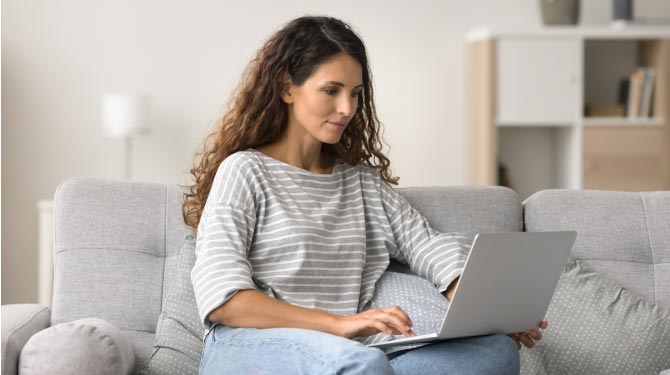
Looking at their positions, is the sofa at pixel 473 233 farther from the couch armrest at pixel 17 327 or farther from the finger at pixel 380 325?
the finger at pixel 380 325

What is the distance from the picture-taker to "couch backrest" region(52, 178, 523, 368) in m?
2.22

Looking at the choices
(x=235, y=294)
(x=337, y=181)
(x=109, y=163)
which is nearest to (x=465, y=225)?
(x=337, y=181)

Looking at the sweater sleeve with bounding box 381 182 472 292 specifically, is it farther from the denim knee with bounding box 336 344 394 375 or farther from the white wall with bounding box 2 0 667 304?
the white wall with bounding box 2 0 667 304

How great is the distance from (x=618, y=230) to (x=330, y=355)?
116 centimetres

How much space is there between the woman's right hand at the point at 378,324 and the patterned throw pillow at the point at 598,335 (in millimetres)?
590

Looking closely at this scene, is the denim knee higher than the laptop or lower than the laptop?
lower

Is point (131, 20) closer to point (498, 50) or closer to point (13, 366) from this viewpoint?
point (498, 50)

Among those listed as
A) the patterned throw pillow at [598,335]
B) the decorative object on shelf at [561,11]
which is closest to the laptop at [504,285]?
the patterned throw pillow at [598,335]

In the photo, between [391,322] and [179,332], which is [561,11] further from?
[391,322]

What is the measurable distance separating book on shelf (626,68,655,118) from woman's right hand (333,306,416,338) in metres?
3.37

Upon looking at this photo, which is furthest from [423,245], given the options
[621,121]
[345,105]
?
[621,121]

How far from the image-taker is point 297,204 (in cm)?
208

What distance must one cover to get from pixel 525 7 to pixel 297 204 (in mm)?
3174

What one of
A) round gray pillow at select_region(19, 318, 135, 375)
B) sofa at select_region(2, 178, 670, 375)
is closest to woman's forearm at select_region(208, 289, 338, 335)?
round gray pillow at select_region(19, 318, 135, 375)
